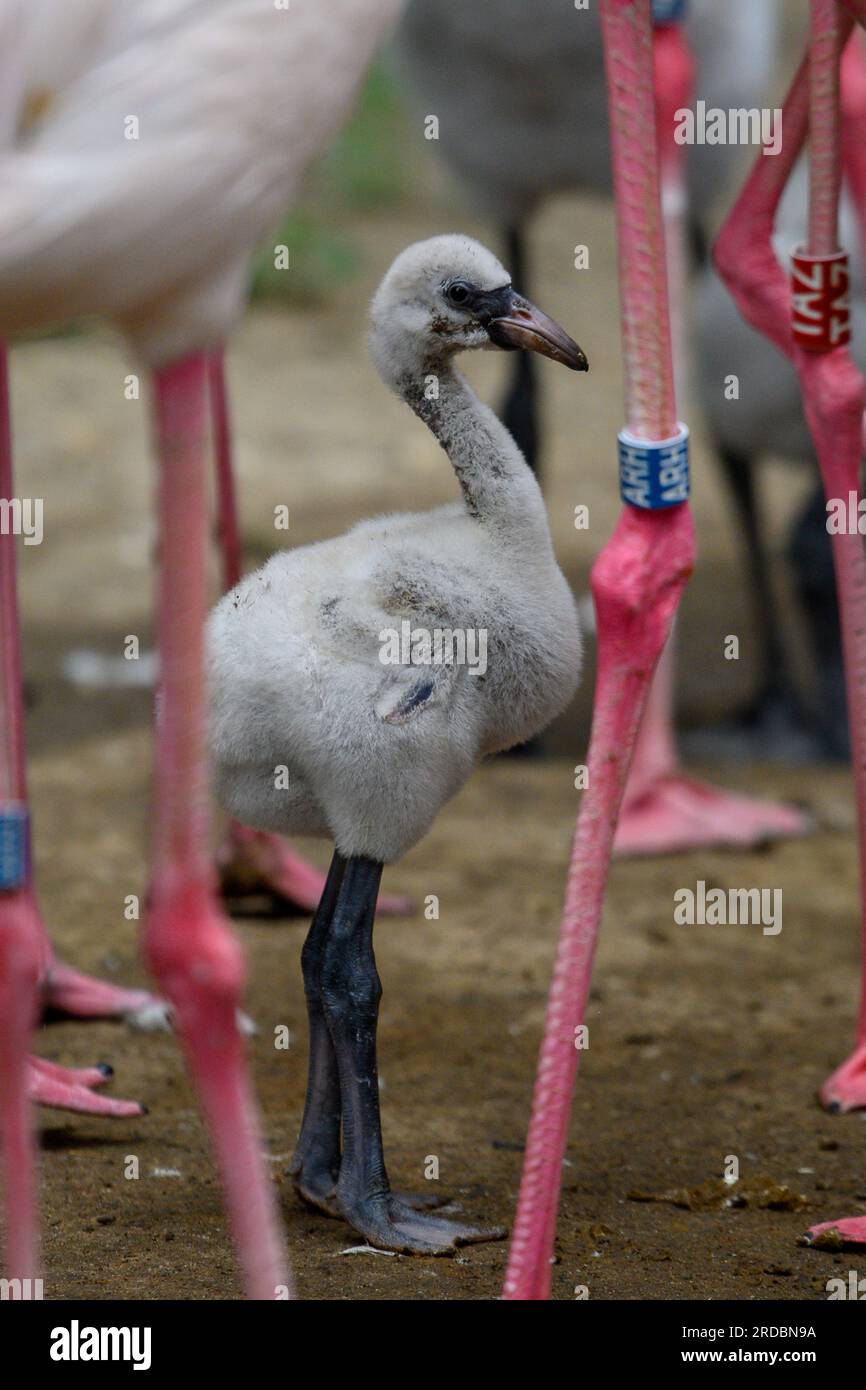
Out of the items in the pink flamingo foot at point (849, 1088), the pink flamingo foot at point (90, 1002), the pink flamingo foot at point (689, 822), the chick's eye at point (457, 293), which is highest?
the chick's eye at point (457, 293)

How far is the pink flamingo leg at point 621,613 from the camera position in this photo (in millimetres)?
2039

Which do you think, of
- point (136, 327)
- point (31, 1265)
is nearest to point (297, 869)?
point (31, 1265)

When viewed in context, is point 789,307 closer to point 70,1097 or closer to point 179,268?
point 179,268

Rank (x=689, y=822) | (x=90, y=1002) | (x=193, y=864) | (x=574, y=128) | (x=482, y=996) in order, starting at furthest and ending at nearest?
(x=574, y=128) → (x=689, y=822) → (x=482, y=996) → (x=90, y=1002) → (x=193, y=864)

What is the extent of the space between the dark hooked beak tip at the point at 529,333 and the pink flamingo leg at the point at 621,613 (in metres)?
0.28

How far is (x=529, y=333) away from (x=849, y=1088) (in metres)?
1.12

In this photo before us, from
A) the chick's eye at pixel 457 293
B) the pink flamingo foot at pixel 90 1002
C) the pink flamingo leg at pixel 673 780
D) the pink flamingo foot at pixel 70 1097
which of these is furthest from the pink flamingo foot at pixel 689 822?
the chick's eye at pixel 457 293

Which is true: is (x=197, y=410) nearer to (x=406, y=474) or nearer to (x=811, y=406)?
(x=811, y=406)

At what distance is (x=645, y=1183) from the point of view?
2531 mm

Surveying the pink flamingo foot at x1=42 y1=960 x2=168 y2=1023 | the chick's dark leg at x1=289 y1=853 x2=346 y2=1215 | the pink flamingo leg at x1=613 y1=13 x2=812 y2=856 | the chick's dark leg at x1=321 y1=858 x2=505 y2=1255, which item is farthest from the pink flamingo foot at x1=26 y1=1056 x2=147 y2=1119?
the pink flamingo leg at x1=613 y1=13 x2=812 y2=856

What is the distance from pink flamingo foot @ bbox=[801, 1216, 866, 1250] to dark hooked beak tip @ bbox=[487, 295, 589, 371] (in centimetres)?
104

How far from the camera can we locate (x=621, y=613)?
7.19ft

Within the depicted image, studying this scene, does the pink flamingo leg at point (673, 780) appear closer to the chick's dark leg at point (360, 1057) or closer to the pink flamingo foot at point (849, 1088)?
the pink flamingo foot at point (849, 1088)

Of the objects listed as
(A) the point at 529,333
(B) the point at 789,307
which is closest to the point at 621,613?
(A) the point at 529,333
